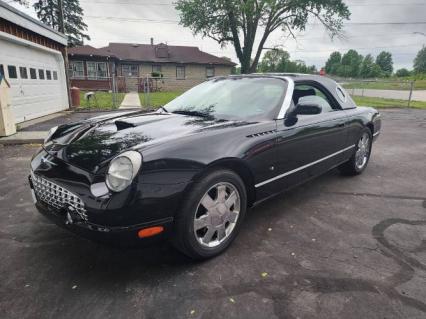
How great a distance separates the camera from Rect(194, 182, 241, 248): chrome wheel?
8.13ft

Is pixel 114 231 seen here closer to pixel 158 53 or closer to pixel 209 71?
pixel 158 53

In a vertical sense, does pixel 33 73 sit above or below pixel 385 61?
below

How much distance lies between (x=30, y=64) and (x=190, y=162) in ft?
35.2

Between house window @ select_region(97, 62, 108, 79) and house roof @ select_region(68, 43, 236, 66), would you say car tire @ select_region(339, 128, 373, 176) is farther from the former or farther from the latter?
house roof @ select_region(68, 43, 236, 66)

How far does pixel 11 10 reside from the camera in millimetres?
8742

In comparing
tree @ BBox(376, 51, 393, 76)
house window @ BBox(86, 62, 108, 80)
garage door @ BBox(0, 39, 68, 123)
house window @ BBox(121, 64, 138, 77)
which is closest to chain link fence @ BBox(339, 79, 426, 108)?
garage door @ BBox(0, 39, 68, 123)

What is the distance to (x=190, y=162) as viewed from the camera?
228 cm

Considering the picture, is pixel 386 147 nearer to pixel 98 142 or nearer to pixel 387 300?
pixel 387 300

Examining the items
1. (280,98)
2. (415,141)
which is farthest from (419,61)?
(280,98)

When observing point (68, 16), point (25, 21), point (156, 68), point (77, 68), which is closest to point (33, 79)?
point (25, 21)

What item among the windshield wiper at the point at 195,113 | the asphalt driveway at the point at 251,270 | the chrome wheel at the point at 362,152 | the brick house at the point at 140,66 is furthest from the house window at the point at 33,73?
the brick house at the point at 140,66

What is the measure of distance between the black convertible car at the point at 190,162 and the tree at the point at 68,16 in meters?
41.8

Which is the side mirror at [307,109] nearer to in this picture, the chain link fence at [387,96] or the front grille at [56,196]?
the front grille at [56,196]

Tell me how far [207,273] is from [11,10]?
387 inches
